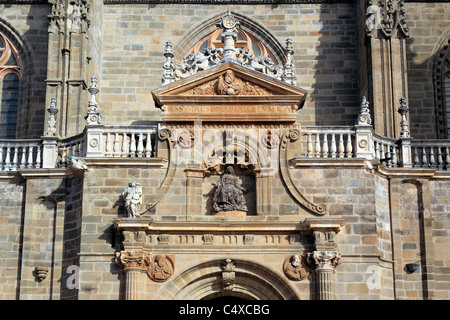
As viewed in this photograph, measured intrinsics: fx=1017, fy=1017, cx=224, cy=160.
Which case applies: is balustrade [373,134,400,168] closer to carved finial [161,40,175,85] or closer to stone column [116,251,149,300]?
carved finial [161,40,175,85]

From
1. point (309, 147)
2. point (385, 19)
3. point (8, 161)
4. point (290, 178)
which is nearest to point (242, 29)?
point (385, 19)

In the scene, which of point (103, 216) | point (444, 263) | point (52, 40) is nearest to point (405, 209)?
point (444, 263)

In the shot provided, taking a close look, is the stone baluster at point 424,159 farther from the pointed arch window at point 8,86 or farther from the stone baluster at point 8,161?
the pointed arch window at point 8,86

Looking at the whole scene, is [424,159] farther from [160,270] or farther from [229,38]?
[160,270]

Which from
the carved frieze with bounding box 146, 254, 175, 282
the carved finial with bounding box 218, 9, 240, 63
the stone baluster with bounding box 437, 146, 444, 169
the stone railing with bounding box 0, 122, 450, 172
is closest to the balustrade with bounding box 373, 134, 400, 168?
the stone railing with bounding box 0, 122, 450, 172

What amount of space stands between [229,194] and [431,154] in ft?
18.6

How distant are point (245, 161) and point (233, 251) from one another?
2399 mm

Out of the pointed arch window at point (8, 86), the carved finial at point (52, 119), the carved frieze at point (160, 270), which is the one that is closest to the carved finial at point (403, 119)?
the carved frieze at point (160, 270)

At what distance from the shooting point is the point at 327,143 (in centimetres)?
2578

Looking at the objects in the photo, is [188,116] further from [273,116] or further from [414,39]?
[414,39]

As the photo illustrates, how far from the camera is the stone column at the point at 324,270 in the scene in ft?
78.9

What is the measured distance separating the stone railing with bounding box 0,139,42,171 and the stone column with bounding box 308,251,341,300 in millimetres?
7767
